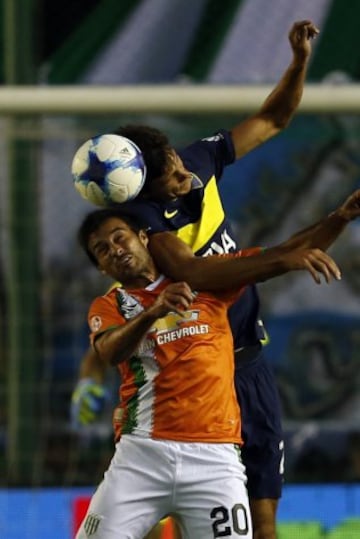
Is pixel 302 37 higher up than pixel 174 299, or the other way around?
pixel 302 37

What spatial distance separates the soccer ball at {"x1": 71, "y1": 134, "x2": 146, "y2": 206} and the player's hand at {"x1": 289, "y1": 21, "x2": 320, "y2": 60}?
0.79 meters

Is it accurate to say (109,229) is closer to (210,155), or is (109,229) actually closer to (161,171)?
(161,171)

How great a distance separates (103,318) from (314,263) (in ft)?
2.44

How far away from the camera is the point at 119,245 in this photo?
4.88 m

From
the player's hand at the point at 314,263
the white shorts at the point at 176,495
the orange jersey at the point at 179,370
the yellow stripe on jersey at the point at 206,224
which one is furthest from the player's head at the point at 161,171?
the white shorts at the point at 176,495

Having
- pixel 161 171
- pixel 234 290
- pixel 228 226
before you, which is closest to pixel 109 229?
pixel 161 171

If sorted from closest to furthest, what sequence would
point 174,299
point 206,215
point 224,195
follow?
point 174,299, point 206,215, point 224,195

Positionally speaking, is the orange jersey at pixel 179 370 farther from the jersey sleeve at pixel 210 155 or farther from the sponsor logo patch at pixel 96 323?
the jersey sleeve at pixel 210 155

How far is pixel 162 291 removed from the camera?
4.79m

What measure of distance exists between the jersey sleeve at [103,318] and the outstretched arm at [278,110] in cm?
92

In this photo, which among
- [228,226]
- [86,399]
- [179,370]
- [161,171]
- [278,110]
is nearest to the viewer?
[179,370]

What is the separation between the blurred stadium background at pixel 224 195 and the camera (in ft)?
28.5

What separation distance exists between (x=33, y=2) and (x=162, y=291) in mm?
5095

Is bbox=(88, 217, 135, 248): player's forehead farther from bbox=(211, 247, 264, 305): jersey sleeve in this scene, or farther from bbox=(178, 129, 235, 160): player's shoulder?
bbox=(178, 129, 235, 160): player's shoulder
